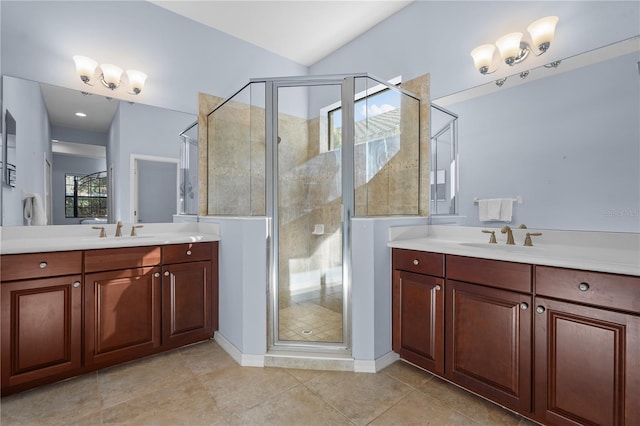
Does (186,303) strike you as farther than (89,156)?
No

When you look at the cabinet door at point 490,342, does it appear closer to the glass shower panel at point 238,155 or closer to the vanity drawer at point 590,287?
the vanity drawer at point 590,287

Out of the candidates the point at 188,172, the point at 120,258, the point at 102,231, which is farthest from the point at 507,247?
the point at 102,231

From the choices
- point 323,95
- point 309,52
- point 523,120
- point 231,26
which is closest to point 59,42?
point 231,26

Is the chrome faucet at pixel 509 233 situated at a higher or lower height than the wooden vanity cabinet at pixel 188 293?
higher

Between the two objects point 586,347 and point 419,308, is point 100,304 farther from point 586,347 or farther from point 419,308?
point 586,347

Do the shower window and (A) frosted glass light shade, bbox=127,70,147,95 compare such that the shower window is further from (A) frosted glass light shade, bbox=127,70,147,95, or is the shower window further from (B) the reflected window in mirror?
(B) the reflected window in mirror

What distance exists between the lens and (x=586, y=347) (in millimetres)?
1209

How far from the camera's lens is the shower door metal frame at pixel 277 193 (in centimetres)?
204

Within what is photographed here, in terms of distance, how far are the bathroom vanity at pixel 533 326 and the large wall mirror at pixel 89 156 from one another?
2.26 meters

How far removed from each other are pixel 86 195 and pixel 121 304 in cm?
100

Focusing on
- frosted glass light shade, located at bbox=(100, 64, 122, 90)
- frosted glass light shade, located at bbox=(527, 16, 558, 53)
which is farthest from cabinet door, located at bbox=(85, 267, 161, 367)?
frosted glass light shade, located at bbox=(527, 16, 558, 53)

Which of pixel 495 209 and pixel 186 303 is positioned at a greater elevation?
pixel 495 209

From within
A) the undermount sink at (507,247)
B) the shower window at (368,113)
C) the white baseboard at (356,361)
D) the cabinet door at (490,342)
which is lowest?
the white baseboard at (356,361)

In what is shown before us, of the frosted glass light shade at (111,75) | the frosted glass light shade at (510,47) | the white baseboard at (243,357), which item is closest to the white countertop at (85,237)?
the white baseboard at (243,357)
